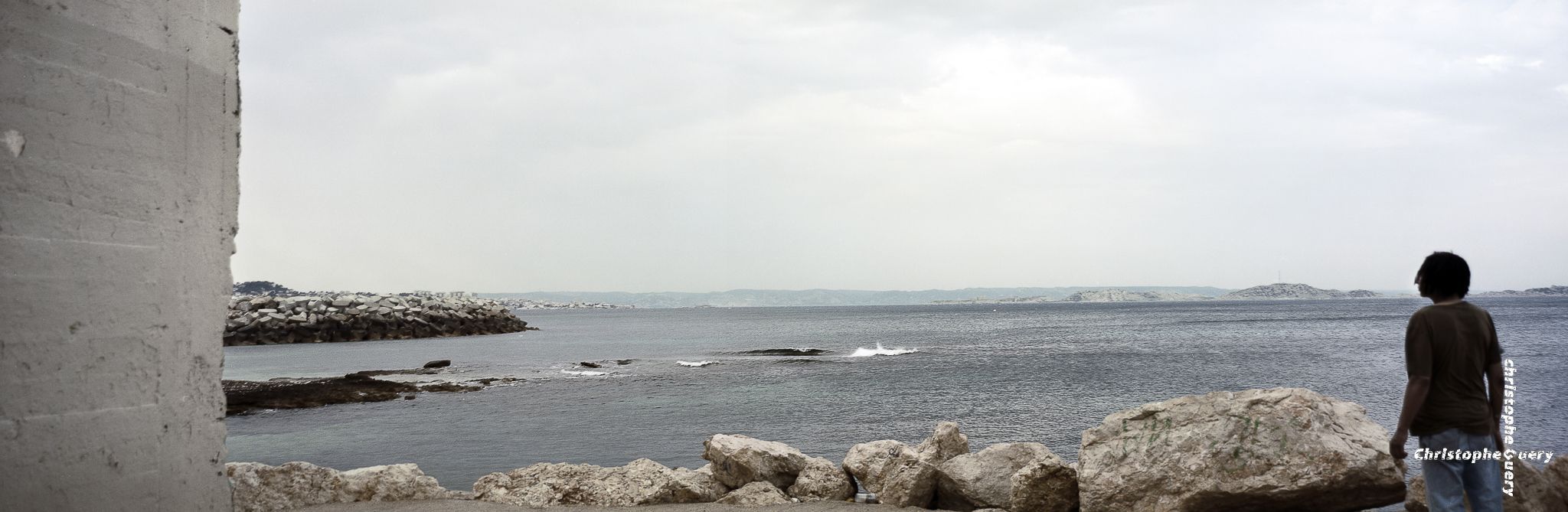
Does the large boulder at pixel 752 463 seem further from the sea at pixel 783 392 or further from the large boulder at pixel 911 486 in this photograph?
the sea at pixel 783 392

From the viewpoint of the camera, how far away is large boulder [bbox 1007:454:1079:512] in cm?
620

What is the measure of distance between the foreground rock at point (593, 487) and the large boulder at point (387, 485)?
45cm


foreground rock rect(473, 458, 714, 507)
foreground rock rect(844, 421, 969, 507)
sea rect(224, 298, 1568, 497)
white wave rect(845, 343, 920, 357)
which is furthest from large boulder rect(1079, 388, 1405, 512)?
white wave rect(845, 343, 920, 357)

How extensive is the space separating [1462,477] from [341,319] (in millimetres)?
61604

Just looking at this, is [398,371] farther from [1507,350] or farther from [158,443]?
[1507,350]

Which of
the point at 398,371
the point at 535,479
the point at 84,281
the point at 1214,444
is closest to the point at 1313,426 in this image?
the point at 1214,444

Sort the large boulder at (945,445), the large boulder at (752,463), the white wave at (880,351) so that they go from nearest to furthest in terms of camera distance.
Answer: the large boulder at (752,463), the large boulder at (945,445), the white wave at (880,351)

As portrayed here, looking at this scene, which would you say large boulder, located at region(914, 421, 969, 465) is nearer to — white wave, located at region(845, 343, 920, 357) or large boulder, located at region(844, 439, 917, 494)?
large boulder, located at region(844, 439, 917, 494)

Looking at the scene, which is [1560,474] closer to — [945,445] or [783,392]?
[945,445]

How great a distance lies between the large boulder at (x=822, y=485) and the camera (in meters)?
7.25

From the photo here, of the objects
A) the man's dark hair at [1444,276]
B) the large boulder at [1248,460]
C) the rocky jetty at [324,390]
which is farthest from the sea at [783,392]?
the man's dark hair at [1444,276]

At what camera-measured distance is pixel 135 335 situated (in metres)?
3.24

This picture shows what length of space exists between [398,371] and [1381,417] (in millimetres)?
30027

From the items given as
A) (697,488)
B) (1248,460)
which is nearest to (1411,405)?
(1248,460)
